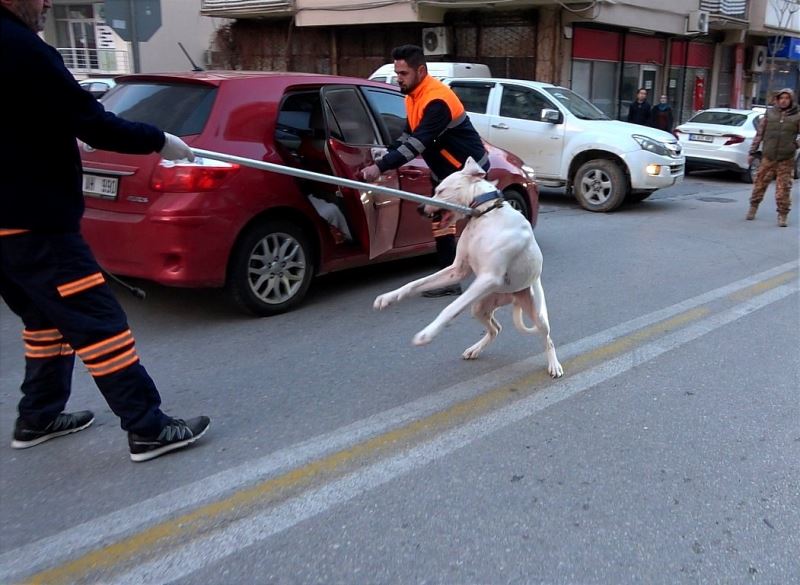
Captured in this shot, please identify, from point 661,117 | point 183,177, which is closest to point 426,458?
point 183,177

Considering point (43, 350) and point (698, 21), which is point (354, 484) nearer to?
point (43, 350)

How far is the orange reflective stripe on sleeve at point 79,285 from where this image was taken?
282cm

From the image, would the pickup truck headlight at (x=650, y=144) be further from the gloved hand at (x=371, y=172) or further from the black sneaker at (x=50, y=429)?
the black sneaker at (x=50, y=429)

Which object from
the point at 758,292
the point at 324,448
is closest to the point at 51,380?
the point at 324,448

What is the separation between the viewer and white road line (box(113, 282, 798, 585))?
249 centimetres

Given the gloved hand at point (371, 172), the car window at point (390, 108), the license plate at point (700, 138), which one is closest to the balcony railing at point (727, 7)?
the license plate at point (700, 138)

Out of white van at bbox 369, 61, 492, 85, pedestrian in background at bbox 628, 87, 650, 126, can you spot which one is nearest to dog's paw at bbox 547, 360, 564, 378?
white van at bbox 369, 61, 492, 85

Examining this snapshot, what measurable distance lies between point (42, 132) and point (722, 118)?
15.4m

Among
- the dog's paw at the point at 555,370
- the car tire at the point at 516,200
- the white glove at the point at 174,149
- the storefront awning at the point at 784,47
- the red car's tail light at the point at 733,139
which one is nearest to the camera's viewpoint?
the white glove at the point at 174,149

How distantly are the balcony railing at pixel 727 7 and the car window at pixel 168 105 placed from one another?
64.5ft

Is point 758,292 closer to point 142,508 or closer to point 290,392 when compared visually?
point 290,392

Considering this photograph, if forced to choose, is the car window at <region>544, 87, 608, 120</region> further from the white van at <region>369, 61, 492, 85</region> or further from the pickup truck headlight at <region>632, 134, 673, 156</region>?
the white van at <region>369, 61, 492, 85</region>

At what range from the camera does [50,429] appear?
10.9ft

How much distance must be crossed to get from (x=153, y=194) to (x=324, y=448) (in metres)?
2.20
